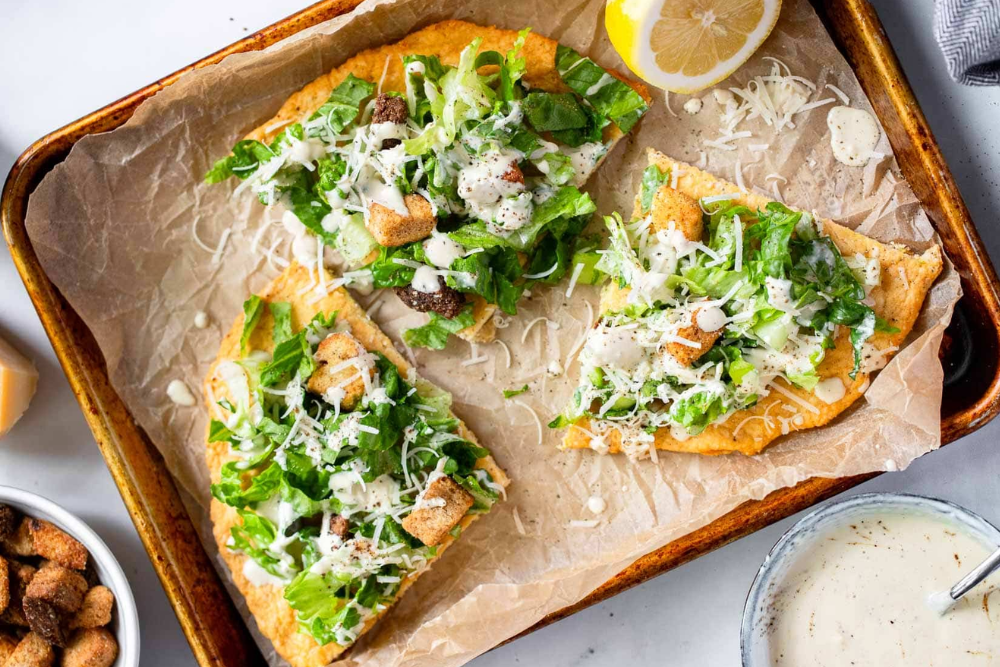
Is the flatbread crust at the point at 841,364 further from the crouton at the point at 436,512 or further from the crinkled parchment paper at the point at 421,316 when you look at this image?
the crouton at the point at 436,512

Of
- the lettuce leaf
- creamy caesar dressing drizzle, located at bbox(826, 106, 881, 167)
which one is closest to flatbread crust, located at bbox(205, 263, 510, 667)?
the lettuce leaf

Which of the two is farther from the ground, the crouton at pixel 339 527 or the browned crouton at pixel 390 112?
the browned crouton at pixel 390 112

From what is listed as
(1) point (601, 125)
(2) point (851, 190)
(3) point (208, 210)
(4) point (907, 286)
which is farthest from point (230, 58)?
(4) point (907, 286)

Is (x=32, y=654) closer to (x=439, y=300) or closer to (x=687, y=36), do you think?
(x=439, y=300)

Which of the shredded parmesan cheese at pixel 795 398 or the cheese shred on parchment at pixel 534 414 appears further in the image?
the cheese shred on parchment at pixel 534 414

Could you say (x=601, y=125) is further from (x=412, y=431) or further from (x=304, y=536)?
(x=304, y=536)

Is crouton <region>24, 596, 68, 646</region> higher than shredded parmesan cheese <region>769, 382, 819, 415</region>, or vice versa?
crouton <region>24, 596, 68, 646</region>

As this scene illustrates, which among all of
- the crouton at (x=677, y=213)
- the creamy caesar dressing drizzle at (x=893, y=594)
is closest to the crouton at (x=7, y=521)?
the crouton at (x=677, y=213)

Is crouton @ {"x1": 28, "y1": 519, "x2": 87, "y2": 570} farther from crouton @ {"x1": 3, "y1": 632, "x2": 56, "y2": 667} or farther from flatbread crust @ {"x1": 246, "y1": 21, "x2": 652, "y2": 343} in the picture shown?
flatbread crust @ {"x1": 246, "y1": 21, "x2": 652, "y2": 343}
